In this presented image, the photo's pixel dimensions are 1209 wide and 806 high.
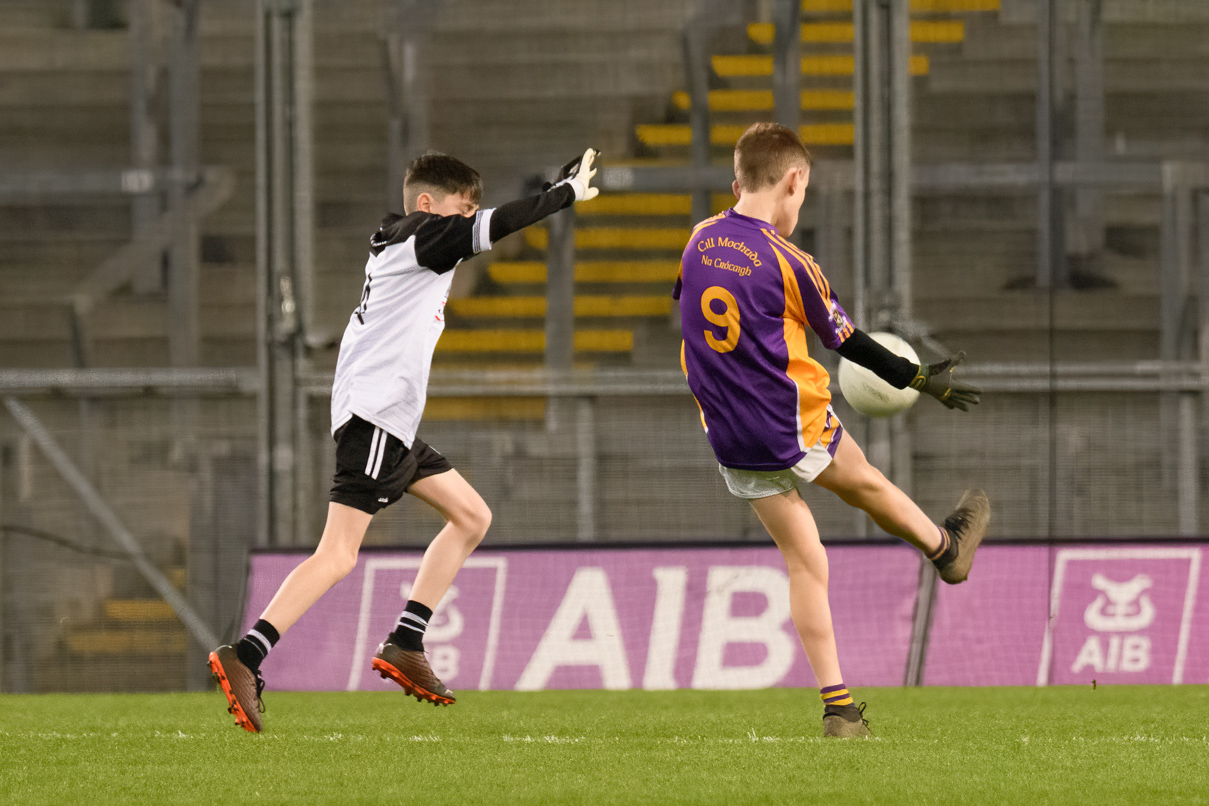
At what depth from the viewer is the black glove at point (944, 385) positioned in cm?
397

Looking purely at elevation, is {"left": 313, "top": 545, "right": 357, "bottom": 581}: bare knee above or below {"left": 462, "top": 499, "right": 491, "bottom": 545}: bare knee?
below

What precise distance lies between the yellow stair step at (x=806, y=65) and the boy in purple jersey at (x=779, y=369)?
323 centimetres

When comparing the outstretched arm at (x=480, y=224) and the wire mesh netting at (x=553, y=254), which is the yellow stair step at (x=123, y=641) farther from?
the outstretched arm at (x=480, y=224)

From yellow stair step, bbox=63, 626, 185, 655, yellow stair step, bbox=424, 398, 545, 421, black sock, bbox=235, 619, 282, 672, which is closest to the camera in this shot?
black sock, bbox=235, 619, 282, 672

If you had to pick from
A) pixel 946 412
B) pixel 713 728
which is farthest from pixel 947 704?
pixel 946 412

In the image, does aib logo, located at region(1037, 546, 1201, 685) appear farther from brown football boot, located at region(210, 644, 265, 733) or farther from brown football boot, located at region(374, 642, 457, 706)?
brown football boot, located at region(210, 644, 265, 733)

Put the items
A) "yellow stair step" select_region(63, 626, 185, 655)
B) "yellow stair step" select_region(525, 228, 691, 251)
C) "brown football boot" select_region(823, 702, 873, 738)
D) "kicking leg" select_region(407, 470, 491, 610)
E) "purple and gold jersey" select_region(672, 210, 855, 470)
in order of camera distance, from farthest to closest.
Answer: "yellow stair step" select_region(525, 228, 691, 251)
"yellow stair step" select_region(63, 626, 185, 655)
"kicking leg" select_region(407, 470, 491, 610)
"brown football boot" select_region(823, 702, 873, 738)
"purple and gold jersey" select_region(672, 210, 855, 470)

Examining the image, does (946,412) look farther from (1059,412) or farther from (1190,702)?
(1190,702)

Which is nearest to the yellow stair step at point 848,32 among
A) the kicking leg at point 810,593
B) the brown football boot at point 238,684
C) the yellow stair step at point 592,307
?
the yellow stair step at point 592,307

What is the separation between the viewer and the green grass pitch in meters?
3.22

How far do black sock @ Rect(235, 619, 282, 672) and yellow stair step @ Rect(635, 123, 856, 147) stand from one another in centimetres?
375

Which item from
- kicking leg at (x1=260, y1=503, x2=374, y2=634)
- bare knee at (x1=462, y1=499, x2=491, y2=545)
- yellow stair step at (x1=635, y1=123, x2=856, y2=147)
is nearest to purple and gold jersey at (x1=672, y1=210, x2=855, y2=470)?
bare knee at (x1=462, y1=499, x2=491, y2=545)

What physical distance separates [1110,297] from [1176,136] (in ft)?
2.81

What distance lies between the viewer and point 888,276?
22.9 feet
